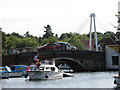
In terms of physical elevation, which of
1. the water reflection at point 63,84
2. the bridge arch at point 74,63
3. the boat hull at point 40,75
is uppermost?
the bridge arch at point 74,63

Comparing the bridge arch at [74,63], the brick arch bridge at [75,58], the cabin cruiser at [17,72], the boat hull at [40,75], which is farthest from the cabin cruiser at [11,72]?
the bridge arch at [74,63]

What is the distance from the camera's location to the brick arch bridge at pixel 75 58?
87.2 meters

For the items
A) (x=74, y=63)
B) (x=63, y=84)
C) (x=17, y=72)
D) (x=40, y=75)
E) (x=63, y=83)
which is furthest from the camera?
(x=74, y=63)

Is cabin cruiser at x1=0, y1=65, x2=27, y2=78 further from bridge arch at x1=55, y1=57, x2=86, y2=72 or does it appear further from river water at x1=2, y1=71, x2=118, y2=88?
bridge arch at x1=55, y1=57, x2=86, y2=72

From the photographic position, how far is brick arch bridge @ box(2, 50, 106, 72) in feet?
286

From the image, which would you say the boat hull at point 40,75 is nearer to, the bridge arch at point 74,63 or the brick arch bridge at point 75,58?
the brick arch bridge at point 75,58

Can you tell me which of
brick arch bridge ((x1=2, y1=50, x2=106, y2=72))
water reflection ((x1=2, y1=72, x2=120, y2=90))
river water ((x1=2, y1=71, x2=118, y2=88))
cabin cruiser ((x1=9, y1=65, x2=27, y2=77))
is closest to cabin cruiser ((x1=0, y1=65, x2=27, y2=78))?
cabin cruiser ((x1=9, y1=65, x2=27, y2=77))

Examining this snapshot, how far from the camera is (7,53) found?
9175cm

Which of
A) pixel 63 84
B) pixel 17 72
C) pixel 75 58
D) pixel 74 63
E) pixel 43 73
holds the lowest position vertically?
pixel 63 84

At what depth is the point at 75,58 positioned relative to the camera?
293 ft

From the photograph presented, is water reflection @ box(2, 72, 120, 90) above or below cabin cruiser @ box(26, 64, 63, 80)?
below

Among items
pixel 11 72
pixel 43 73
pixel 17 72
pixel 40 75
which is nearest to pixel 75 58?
pixel 17 72

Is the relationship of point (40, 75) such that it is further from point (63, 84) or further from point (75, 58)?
point (75, 58)

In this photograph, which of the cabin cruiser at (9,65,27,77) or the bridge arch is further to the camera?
the bridge arch
